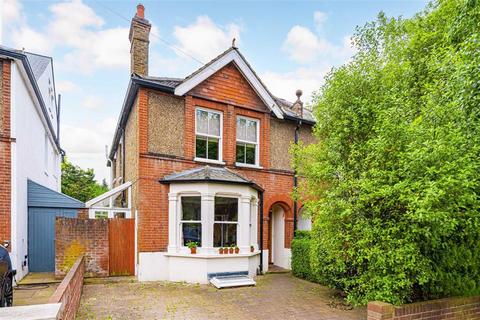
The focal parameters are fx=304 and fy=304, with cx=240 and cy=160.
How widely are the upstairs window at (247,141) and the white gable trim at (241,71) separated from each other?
0.99 meters

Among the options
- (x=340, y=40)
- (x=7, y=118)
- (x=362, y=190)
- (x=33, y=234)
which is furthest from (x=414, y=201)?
(x=33, y=234)

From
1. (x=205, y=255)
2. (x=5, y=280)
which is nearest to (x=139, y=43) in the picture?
(x=205, y=255)

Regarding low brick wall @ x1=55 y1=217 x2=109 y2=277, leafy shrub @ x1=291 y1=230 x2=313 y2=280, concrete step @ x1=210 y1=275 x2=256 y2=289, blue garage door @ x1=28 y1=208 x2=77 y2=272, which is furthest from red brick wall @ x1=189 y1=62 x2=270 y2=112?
blue garage door @ x1=28 y1=208 x2=77 y2=272

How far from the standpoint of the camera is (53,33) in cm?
1053

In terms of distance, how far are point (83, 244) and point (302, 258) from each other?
739 cm

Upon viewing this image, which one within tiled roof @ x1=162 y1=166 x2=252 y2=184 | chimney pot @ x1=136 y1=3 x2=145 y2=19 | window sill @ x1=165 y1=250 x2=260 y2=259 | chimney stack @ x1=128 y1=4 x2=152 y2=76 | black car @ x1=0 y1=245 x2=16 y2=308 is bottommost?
window sill @ x1=165 y1=250 x2=260 y2=259

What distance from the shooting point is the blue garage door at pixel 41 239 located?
10.7 metres

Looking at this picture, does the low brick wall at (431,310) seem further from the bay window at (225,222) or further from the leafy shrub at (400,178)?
the bay window at (225,222)

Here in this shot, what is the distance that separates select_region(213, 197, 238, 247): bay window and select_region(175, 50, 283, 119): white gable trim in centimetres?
407

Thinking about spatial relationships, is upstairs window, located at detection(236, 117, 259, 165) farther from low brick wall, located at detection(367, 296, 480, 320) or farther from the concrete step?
low brick wall, located at detection(367, 296, 480, 320)

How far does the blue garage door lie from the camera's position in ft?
35.0

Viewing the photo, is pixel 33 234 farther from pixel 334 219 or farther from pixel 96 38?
pixel 334 219

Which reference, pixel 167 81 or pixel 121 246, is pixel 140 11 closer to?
pixel 167 81

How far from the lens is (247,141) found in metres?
12.2
